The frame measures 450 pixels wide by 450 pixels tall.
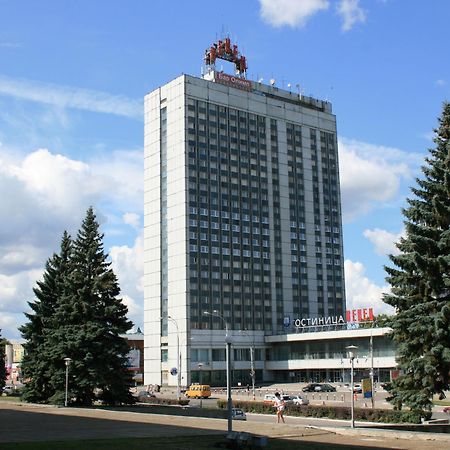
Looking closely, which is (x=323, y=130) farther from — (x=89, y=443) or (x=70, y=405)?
(x=89, y=443)

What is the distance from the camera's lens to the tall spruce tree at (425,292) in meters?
33.6

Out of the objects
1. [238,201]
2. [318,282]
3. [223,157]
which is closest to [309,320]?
[318,282]

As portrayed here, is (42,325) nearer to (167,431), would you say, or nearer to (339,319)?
(167,431)

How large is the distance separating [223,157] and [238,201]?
29.1 ft

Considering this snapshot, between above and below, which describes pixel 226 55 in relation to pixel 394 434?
above

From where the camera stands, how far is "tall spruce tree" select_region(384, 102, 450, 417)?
110ft

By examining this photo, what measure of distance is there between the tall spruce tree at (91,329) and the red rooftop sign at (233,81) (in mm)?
77496

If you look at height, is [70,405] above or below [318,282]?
below

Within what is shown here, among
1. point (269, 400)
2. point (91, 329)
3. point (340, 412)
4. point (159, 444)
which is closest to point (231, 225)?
point (269, 400)

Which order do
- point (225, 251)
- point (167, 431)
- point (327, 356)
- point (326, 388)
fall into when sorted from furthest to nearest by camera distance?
point (225, 251)
point (327, 356)
point (326, 388)
point (167, 431)

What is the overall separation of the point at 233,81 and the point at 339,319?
5146cm

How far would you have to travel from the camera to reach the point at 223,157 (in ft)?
413

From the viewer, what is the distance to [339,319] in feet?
406

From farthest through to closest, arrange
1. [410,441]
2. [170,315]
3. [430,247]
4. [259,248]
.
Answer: [259,248] < [170,315] < [430,247] < [410,441]
